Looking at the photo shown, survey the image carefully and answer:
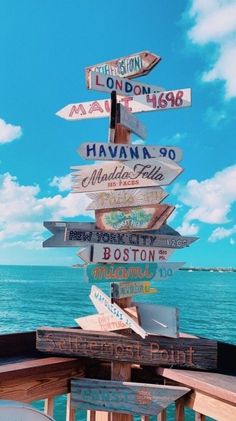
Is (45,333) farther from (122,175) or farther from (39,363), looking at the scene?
(122,175)

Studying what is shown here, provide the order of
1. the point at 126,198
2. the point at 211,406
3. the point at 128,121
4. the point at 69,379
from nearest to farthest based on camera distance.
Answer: the point at 211,406, the point at 69,379, the point at 126,198, the point at 128,121

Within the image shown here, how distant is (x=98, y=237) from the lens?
2154 millimetres

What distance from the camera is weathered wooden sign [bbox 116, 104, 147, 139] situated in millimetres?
2299

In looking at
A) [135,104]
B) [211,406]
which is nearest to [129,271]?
[211,406]

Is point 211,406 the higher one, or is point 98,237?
point 98,237

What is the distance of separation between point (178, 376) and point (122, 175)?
1.08 metres

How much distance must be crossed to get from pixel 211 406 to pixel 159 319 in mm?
516

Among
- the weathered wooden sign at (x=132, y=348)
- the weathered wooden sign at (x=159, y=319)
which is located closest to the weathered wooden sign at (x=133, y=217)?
the weathered wooden sign at (x=159, y=319)

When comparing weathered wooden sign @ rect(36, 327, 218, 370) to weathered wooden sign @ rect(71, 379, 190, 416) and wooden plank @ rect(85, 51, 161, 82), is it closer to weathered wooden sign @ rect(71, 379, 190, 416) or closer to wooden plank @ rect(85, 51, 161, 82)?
weathered wooden sign @ rect(71, 379, 190, 416)

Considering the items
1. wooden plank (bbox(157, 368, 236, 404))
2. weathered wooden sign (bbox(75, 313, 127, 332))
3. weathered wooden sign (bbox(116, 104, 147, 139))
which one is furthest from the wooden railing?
weathered wooden sign (bbox(116, 104, 147, 139))

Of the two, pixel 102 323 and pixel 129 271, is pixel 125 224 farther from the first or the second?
pixel 102 323

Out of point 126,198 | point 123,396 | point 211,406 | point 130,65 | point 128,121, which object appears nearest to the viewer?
point 211,406

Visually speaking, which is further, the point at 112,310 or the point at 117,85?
the point at 117,85

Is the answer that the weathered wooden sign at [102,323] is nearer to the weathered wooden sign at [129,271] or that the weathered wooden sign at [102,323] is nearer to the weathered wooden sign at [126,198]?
the weathered wooden sign at [129,271]
